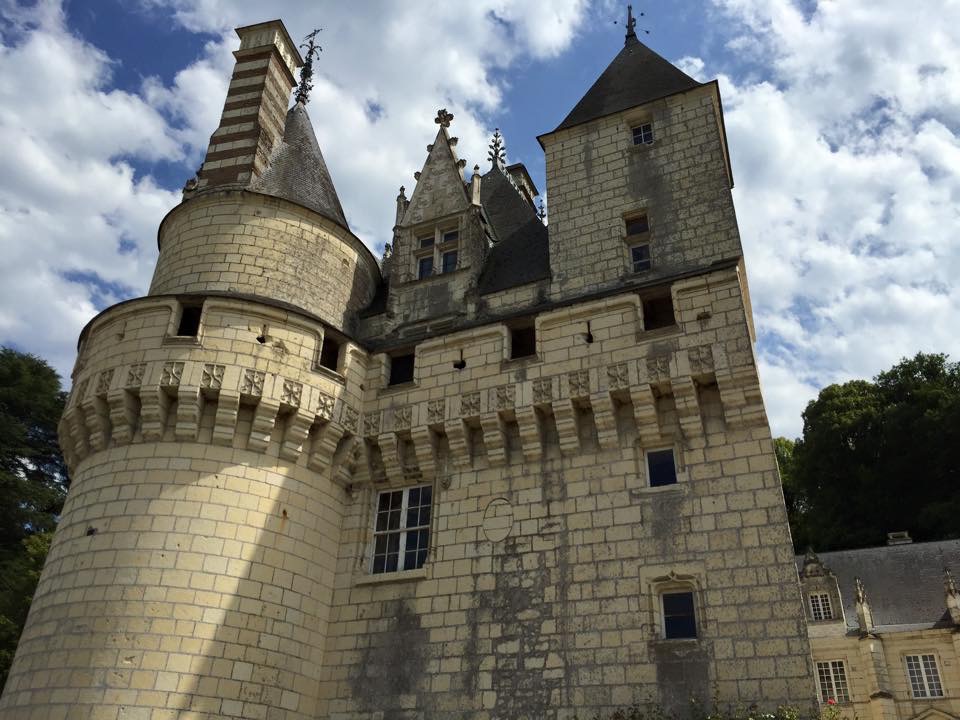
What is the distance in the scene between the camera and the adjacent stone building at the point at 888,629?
24.6 meters

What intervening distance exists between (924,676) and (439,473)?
1994cm

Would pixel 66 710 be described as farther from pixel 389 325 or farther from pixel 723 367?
pixel 723 367

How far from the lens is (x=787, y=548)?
432 inches

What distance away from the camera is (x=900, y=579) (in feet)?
88.8

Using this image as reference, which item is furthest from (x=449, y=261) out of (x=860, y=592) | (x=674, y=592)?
(x=860, y=592)

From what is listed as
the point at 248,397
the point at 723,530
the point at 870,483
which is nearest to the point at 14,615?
the point at 248,397

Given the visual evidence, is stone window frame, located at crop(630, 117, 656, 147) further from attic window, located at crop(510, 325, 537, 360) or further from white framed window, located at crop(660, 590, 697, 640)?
white framed window, located at crop(660, 590, 697, 640)

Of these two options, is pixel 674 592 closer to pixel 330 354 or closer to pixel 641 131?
pixel 330 354

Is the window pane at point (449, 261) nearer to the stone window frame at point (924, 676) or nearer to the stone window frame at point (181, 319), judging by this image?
the stone window frame at point (181, 319)

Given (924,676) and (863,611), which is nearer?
(924,676)

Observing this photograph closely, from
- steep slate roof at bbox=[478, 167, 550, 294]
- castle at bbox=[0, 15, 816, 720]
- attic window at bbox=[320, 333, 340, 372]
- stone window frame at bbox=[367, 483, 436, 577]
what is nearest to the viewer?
castle at bbox=[0, 15, 816, 720]

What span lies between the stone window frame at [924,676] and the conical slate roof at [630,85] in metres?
19.9

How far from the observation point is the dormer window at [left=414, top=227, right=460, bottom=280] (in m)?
17.0

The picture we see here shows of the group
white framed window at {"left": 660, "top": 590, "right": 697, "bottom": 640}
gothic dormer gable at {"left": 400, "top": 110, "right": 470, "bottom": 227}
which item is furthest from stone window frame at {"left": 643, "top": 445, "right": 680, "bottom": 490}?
gothic dormer gable at {"left": 400, "top": 110, "right": 470, "bottom": 227}
